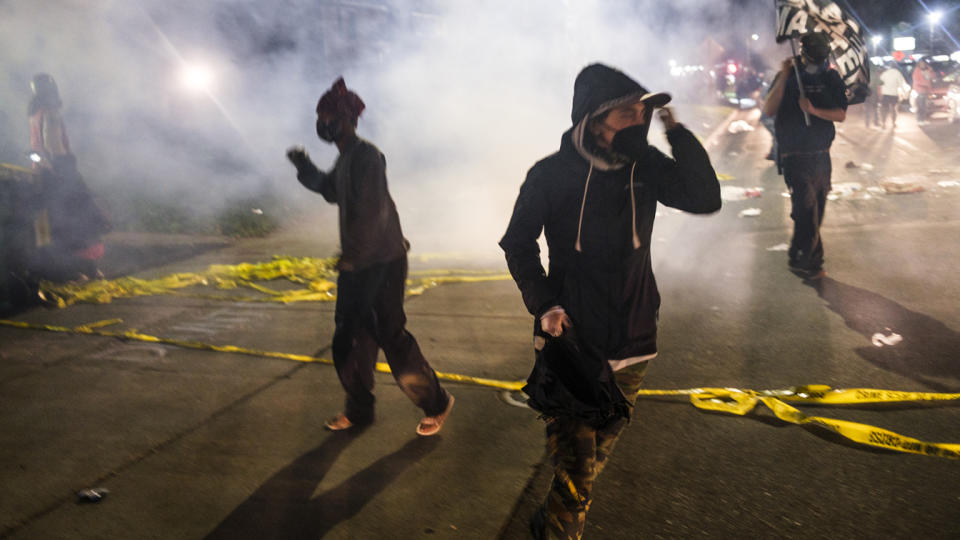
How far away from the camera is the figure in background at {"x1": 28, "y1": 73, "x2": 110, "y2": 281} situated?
6434 millimetres

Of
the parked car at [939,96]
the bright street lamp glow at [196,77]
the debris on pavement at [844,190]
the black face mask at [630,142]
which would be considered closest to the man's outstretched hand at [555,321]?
the black face mask at [630,142]

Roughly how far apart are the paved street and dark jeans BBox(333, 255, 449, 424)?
9.2 inches

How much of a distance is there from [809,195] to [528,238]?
12.8 feet

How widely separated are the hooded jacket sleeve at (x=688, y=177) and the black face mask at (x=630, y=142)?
10 cm

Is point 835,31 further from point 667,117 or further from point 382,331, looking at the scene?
point 382,331

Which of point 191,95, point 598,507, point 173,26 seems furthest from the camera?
point 191,95

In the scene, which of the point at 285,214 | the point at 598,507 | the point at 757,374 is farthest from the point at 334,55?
the point at 598,507

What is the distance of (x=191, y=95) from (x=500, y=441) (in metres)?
9.59

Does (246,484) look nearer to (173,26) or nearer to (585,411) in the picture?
(585,411)

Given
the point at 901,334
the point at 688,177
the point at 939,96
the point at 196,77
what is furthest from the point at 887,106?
the point at 688,177

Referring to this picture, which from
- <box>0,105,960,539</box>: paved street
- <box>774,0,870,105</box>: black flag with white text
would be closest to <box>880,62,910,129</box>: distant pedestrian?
<box>0,105,960,539</box>: paved street

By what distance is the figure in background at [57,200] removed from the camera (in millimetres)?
6434

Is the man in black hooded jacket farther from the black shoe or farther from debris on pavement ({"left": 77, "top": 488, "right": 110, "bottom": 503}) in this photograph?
debris on pavement ({"left": 77, "top": 488, "right": 110, "bottom": 503})

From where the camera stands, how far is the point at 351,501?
2723 mm
